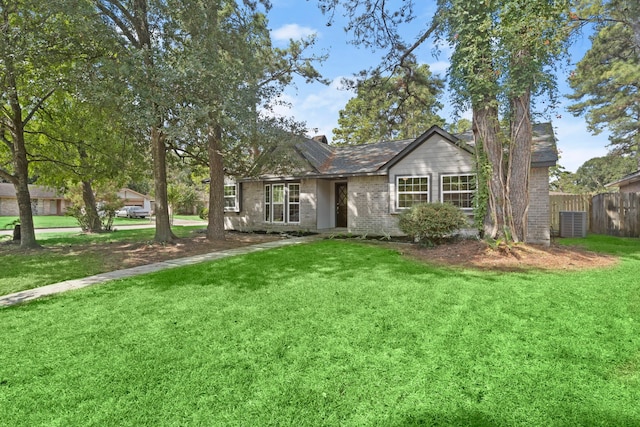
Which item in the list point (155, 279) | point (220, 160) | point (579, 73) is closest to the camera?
point (155, 279)

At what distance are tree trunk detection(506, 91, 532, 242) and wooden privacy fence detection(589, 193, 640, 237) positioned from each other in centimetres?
831

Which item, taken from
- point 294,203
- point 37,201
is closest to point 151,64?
point 294,203

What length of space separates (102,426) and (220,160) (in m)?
10.9

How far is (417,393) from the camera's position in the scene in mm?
2686

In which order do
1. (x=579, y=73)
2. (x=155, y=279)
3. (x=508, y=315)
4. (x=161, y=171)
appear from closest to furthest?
(x=508, y=315), (x=155, y=279), (x=161, y=171), (x=579, y=73)

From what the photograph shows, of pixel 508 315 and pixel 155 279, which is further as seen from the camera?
pixel 155 279

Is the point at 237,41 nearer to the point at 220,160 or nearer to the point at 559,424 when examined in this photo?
the point at 220,160

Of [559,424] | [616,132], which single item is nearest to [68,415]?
[559,424]

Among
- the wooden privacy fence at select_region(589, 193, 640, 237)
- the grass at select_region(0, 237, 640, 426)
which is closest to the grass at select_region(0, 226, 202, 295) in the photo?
the grass at select_region(0, 237, 640, 426)

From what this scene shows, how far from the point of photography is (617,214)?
1405 cm

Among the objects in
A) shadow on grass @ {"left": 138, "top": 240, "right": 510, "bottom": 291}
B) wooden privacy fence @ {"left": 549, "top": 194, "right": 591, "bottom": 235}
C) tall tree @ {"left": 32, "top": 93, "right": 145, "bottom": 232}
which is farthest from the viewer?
wooden privacy fence @ {"left": 549, "top": 194, "right": 591, "bottom": 235}

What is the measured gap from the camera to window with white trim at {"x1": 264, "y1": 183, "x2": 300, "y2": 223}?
52.7ft

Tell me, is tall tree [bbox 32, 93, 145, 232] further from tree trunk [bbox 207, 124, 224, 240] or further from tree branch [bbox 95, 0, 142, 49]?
tree trunk [bbox 207, 124, 224, 240]

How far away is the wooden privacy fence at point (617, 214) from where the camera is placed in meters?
13.5
